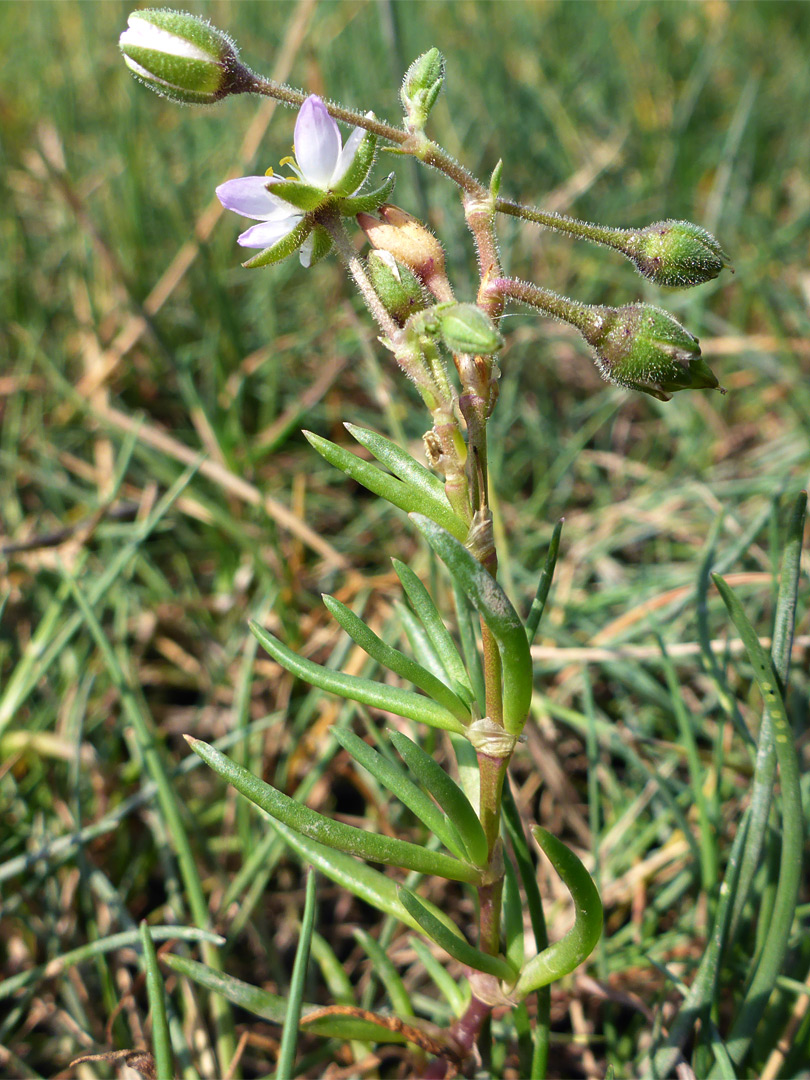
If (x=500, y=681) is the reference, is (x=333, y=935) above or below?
below

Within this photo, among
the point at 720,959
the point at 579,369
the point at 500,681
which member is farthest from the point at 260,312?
the point at 720,959

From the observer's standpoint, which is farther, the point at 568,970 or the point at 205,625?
the point at 205,625

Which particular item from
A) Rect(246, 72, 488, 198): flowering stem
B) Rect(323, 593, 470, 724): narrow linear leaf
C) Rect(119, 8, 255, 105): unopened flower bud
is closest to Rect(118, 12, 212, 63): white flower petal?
→ Rect(119, 8, 255, 105): unopened flower bud

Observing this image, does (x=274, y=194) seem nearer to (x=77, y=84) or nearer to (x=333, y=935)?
(x=333, y=935)

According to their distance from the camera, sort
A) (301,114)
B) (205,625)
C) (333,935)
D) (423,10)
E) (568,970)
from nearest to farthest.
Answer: (301,114)
(568,970)
(333,935)
(205,625)
(423,10)

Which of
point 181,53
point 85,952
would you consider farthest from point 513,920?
point 181,53

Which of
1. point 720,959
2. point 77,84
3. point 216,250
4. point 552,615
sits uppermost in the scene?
point 77,84

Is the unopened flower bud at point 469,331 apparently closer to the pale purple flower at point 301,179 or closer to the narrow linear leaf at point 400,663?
the pale purple flower at point 301,179
